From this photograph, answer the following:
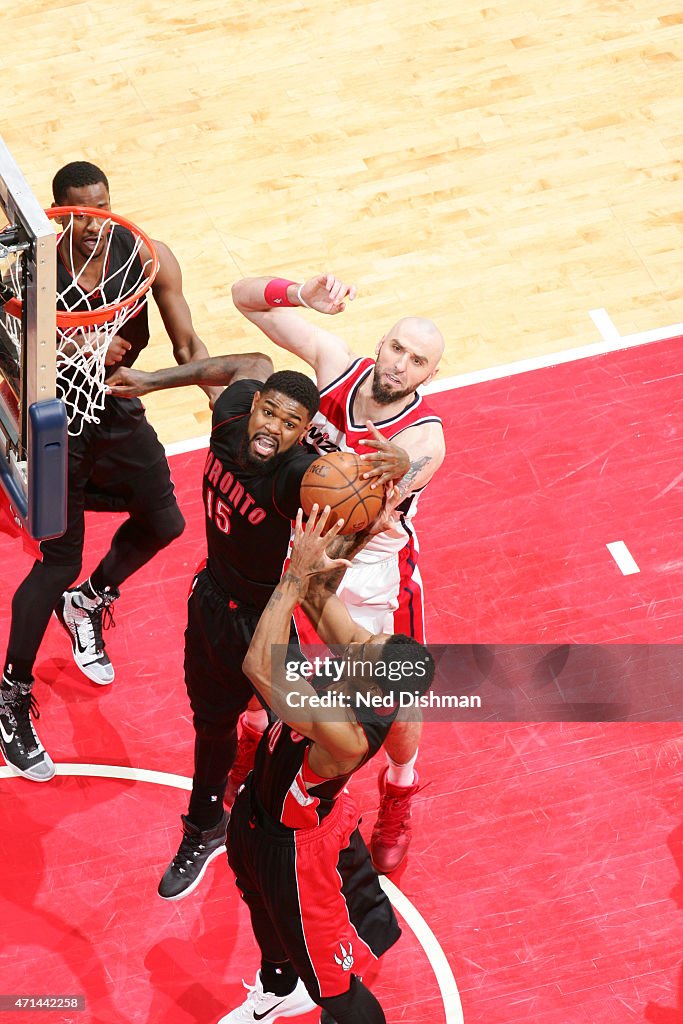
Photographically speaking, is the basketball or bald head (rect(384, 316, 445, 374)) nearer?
the basketball

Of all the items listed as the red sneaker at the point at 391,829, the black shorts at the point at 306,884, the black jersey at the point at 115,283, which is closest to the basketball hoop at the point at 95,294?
the black jersey at the point at 115,283

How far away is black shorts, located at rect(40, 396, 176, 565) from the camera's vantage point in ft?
18.9

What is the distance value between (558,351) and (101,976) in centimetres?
429

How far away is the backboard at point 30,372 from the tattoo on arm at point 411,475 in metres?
1.30

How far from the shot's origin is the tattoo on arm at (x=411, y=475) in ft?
17.6

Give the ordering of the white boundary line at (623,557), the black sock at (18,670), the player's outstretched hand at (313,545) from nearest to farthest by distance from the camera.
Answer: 1. the player's outstretched hand at (313,545)
2. the black sock at (18,670)
3. the white boundary line at (623,557)

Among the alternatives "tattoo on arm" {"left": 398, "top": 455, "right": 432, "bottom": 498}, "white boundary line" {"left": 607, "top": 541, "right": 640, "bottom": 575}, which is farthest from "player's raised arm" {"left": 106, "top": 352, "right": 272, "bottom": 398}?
"white boundary line" {"left": 607, "top": 541, "right": 640, "bottom": 575}

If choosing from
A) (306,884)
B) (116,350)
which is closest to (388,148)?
(116,350)

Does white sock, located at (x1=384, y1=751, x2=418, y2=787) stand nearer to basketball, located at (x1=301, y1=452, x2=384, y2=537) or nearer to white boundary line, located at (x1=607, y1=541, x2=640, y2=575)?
basketball, located at (x1=301, y1=452, x2=384, y2=537)

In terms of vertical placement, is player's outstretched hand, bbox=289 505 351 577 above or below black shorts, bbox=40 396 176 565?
above

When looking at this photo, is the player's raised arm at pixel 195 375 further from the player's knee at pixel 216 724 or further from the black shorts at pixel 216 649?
the player's knee at pixel 216 724

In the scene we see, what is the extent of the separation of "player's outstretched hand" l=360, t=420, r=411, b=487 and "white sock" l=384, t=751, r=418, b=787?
1.34 metres

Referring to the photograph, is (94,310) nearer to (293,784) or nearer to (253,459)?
(253,459)

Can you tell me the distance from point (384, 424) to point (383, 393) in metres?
0.13
